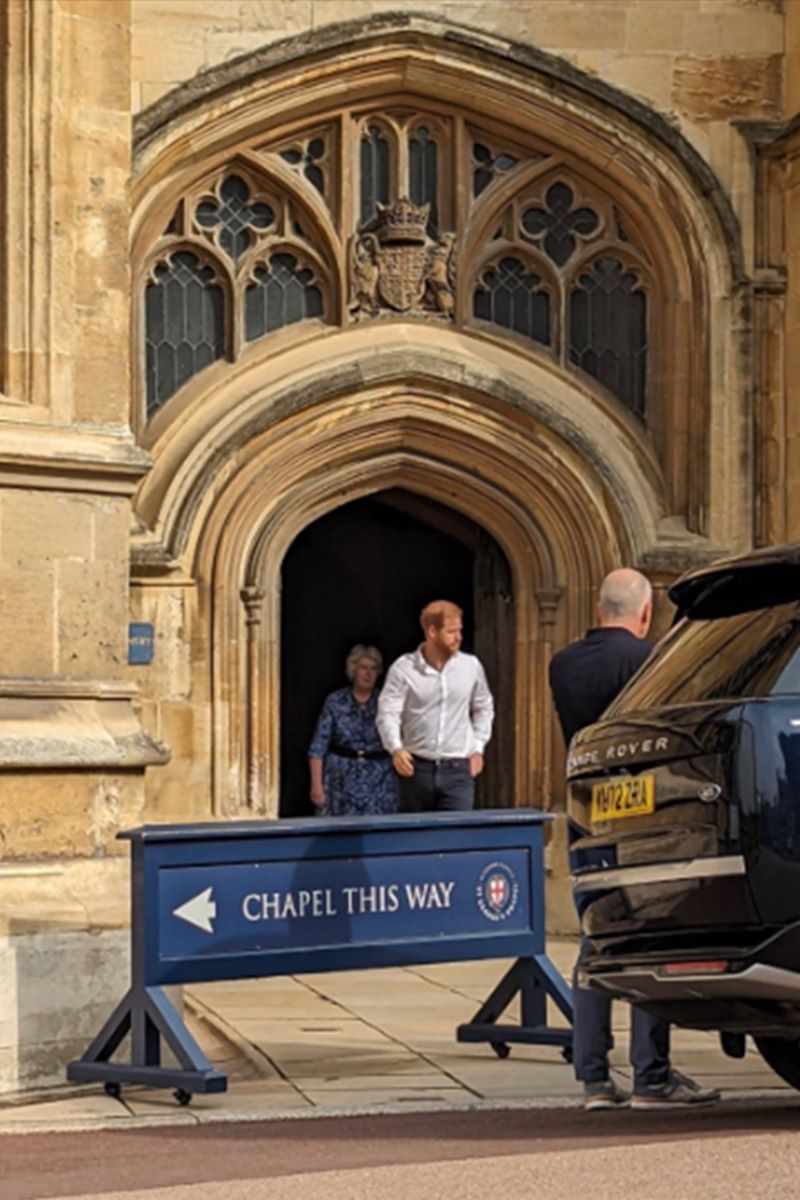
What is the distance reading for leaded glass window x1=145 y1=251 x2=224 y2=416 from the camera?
53.9ft

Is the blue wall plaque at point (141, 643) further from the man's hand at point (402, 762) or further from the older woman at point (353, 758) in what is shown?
the man's hand at point (402, 762)

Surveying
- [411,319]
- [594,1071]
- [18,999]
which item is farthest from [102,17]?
[411,319]

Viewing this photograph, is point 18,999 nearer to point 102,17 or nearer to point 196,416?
point 102,17

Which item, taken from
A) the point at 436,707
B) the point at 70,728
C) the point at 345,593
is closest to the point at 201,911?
the point at 70,728

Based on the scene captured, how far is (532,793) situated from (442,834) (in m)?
6.68

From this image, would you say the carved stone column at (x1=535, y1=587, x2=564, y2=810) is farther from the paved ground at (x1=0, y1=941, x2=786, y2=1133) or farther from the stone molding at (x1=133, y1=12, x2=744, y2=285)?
the paved ground at (x1=0, y1=941, x2=786, y2=1133)

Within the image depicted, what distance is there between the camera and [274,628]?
16578 mm

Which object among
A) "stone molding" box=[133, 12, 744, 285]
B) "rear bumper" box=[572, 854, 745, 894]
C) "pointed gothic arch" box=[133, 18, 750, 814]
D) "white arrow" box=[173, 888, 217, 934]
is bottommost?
"white arrow" box=[173, 888, 217, 934]

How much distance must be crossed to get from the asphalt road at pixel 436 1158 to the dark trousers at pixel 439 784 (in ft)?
15.2

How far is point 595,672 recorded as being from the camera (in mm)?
9273

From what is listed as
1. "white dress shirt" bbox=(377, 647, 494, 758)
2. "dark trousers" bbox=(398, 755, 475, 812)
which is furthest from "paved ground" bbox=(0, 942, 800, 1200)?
"white dress shirt" bbox=(377, 647, 494, 758)

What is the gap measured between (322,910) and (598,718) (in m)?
1.30

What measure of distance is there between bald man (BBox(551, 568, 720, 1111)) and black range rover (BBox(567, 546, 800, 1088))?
1.94 ft

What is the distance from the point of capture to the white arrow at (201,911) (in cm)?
941
